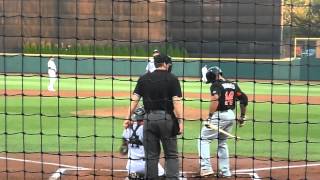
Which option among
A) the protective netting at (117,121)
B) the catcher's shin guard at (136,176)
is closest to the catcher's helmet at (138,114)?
the catcher's shin guard at (136,176)

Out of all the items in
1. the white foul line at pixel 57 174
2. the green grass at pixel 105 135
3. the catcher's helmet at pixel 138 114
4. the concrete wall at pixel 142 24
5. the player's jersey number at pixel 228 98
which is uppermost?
the concrete wall at pixel 142 24

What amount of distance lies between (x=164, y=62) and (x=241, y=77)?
26.9m

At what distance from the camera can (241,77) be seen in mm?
33344

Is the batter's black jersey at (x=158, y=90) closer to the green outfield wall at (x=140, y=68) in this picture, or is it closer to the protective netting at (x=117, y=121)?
the protective netting at (x=117, y=121)

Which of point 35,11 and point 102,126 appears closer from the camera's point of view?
point 102,126

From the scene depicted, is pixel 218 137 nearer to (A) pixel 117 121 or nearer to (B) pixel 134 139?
(B) pixel 134 139

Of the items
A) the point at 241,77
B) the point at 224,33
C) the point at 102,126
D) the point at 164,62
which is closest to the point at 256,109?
the point at 102,126

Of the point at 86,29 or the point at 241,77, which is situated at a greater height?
the point at 86,29

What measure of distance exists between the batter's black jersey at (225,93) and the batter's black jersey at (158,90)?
117 cm

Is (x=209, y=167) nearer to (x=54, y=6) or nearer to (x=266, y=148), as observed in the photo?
(x=266, y=148)

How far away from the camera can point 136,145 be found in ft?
22.7

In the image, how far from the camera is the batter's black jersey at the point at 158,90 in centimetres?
678

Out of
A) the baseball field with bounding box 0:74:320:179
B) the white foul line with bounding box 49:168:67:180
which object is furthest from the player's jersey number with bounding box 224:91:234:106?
the white foul line with bounding box 49:168:67:180

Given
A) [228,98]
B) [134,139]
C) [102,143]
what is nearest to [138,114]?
[134,139]
